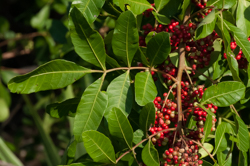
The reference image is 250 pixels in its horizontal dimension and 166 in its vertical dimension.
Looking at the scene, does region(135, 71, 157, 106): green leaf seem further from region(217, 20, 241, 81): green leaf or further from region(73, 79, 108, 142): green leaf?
region(217, 20, 241, 81): green leaf

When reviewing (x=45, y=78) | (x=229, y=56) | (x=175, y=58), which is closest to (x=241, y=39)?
(x=229, y=56)

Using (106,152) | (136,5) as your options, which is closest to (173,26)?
(136,5)

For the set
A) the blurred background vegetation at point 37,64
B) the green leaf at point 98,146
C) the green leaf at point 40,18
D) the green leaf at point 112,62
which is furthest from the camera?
the green leaf at point 40,18

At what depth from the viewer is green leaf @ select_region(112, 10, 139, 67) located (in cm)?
62

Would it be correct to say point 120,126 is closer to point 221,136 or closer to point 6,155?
point 221,136

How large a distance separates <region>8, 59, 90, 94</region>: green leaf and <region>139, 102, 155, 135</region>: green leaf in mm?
194

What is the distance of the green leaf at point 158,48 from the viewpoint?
0.64 metres

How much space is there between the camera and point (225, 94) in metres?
0.68

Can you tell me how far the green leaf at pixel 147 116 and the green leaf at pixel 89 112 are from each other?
9 centimetres

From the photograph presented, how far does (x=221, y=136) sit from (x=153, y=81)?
235 mm

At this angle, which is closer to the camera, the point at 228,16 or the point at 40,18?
the point at 228,16

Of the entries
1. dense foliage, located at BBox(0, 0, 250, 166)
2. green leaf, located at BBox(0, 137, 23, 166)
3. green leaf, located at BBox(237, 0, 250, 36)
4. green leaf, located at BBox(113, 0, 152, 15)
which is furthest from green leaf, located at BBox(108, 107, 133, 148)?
green leaf, located at BBox(0, 137, 23, 166)

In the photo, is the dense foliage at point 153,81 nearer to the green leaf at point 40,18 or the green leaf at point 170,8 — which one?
the green leaf at point 170,8

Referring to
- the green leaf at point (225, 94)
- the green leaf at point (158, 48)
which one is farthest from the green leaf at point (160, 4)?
the green leaf at point (225, 94)
